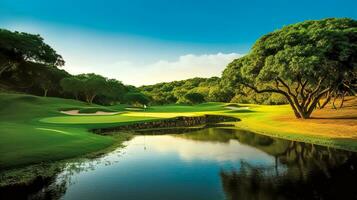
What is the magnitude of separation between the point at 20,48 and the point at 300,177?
59083mm

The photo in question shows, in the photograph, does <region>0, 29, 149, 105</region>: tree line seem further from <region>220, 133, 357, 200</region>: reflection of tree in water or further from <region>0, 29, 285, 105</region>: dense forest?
<region>220, 133, 357, 200</region>: reflection of tree in water

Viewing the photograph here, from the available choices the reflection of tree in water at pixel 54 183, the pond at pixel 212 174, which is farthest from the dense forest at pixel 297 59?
the reflection of tree in water at pixel 54 183

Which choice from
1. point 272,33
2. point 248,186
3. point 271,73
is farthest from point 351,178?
point 272,33

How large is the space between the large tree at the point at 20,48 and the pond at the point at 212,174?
43.7 metres

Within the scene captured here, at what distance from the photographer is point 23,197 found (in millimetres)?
14586

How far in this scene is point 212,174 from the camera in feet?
61.0

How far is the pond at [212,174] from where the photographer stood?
15.0 meters

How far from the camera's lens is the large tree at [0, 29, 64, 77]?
57.0 m

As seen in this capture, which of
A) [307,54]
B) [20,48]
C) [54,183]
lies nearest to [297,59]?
[307,54]

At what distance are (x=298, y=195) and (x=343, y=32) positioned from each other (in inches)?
1134

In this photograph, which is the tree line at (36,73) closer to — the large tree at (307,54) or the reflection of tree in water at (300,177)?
the large tree at (307,54)

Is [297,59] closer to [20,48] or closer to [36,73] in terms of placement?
[20,48]

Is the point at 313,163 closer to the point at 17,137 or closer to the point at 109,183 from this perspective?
the point at 109,183

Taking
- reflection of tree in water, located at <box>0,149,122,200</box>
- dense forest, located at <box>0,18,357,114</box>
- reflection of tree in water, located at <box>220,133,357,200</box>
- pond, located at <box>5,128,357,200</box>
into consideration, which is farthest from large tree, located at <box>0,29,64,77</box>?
reflection of tree in water, located at <box>220,133,357,200</box>
